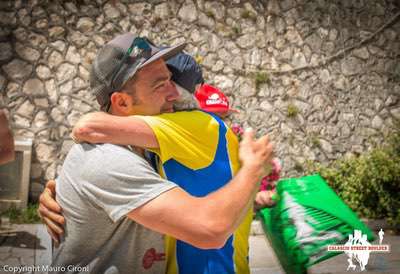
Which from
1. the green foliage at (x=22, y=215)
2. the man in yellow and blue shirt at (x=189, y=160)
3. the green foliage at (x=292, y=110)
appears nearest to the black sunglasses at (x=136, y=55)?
the man in yellow and blue shirt at (x=189, y=160)

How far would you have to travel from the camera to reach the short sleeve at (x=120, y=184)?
1351mm

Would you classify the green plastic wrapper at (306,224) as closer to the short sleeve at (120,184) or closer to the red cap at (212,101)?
the short sleeve at (120,184)

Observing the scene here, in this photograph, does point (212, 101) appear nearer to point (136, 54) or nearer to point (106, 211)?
point (136, 54)

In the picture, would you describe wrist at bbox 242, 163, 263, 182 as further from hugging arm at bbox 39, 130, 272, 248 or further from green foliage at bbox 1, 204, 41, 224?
green foliage at bbox 1, 204, 41, 224

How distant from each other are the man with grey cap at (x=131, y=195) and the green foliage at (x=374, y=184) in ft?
19.2

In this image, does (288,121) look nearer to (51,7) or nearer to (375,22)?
(375,22)

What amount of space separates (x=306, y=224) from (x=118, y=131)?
0.75m

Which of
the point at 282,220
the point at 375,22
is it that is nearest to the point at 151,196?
the point at 282,220

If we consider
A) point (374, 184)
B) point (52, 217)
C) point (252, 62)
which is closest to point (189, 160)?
point (52, 217)

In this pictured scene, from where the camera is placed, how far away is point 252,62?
7535 millimetres

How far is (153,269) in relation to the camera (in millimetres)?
1550

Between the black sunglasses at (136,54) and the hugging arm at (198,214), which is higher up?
the black sunglasses at (136,54)

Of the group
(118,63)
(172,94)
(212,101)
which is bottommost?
(212,101)

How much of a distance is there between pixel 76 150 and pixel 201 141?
41cm
